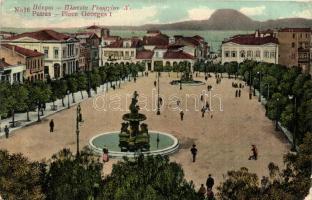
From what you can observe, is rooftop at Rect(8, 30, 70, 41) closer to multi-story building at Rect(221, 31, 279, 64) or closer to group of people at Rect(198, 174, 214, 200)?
multi-story building at Rect(221, 31, 279, 64)

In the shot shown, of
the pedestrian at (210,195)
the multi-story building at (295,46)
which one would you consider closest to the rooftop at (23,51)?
the pedestrian at (210,195)

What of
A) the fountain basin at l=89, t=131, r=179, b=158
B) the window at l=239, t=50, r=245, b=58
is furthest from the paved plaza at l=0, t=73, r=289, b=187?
the window at l=239, t=50, r=245, b=58

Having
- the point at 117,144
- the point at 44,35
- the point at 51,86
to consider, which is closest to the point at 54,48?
the point at 44,35

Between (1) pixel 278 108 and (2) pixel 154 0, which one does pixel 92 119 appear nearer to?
(2) pixel 154 0

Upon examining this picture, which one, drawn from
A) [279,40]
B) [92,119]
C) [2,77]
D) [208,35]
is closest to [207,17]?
[208,35]

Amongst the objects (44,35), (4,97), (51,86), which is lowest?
(4,97)

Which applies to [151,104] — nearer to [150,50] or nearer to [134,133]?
[134,133]
